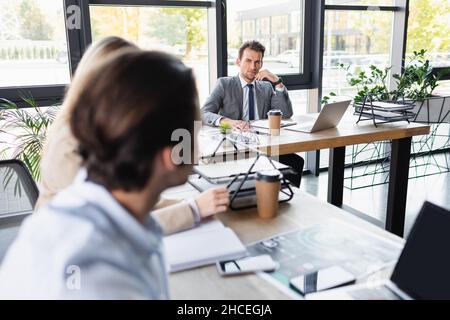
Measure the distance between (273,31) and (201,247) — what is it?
324 cm

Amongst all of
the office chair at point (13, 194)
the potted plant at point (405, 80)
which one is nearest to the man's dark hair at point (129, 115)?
the office chair at point (13, 194)

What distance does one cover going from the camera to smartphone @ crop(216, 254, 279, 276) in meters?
0.97

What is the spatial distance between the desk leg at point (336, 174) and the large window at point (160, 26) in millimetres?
1122

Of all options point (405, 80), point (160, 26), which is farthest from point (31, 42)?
point (405, 80)

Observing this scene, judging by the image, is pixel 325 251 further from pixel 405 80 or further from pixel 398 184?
pixel 405 80

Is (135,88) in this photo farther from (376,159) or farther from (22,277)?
(376,159)

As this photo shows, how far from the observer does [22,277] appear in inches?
20.7

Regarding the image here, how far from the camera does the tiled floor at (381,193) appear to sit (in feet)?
11.4

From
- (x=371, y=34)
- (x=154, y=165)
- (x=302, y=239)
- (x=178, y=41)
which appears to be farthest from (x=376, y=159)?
(x=154, y=165)

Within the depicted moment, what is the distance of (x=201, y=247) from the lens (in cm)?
106

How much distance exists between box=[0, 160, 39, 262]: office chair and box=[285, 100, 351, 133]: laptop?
1656 mm

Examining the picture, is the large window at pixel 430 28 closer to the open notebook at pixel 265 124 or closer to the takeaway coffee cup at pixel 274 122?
the open notebook at pixel 265 124

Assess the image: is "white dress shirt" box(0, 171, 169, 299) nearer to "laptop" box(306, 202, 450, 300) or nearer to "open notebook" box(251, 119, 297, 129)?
"laptop" box(306, 202, 450, 300)

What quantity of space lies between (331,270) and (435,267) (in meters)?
0.22
